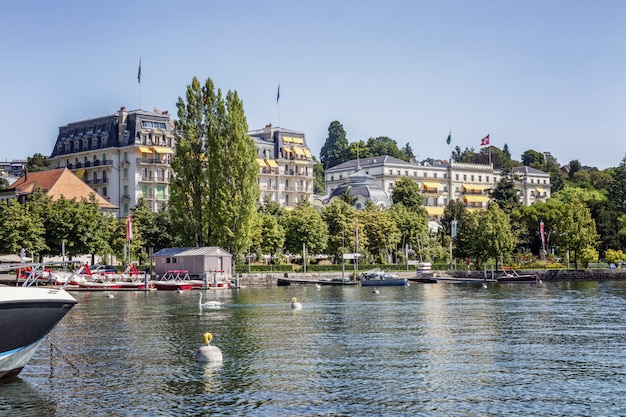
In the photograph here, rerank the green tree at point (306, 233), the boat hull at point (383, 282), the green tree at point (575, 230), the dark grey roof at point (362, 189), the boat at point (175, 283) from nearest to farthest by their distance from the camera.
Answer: the boat at point (175, 283) → the boat hull at point (383, 282) → the green tree at point (306, 233) → the green tree at point (575, 230) → the dark grey roof at point (362, 189)

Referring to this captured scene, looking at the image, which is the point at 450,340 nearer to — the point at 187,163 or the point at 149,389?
the point at 149,389

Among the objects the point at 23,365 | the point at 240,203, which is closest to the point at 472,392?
the point at 23,365

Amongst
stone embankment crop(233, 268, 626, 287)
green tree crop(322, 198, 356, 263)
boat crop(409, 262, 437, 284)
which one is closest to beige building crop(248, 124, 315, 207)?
green tree crop(322, 198, 356, 263)

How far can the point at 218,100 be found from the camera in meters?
104

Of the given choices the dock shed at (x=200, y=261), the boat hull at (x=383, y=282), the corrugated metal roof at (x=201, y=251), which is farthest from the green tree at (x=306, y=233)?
the corrugated metal roof at (x=201, y=251)

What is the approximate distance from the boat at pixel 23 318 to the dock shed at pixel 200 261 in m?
64.8

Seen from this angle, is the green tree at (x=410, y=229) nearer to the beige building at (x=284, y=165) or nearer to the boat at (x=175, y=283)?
the beige building at (x=284, y=165)

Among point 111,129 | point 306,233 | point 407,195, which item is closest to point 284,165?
point 407,195

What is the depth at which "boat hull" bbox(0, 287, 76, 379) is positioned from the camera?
101 ft

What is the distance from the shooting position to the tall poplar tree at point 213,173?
101m

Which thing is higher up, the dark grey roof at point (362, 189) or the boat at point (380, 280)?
the dark grey roof at point (362, 189)

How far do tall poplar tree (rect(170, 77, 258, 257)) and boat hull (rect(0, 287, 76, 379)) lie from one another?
67.5 metres

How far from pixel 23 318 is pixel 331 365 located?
41.5ft

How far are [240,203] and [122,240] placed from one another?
949 inches
